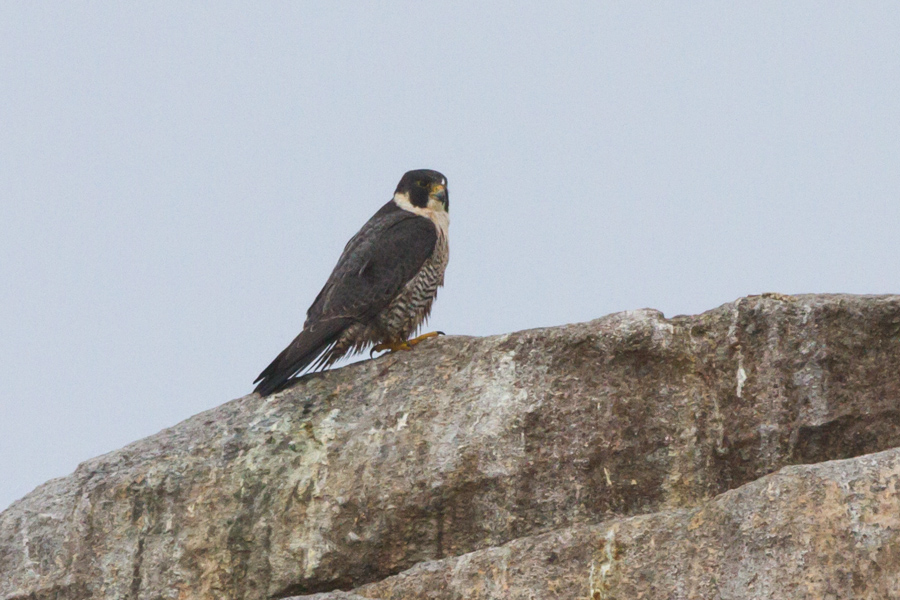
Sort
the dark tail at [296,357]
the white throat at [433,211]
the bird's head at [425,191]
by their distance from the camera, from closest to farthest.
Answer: the dark tail at [296,357] → the white throat at [433,211] → the bird's head at [425,191]

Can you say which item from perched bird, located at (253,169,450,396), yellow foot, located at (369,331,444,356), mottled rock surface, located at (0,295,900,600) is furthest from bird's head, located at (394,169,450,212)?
mottled rock surface, located at (0,295,900,600)

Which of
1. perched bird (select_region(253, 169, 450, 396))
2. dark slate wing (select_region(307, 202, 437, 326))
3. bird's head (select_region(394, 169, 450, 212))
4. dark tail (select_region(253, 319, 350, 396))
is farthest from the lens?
bird's head (select_region(394, 169, 450, 212))

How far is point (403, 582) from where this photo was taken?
5.18 meters

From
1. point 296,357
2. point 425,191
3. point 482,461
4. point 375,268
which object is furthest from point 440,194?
point 482,461

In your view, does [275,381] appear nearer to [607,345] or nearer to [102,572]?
[102,572]

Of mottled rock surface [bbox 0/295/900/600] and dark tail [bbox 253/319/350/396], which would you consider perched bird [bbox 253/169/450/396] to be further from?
mottled rock surface [bbox 0/295/900/600]

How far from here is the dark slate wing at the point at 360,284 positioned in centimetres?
655

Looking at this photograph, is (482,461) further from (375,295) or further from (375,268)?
(375,268)

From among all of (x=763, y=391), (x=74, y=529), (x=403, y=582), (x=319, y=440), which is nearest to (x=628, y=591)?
(x=403, y=582)

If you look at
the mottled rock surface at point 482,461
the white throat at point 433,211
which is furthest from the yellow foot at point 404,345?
the white throat at point 433,211

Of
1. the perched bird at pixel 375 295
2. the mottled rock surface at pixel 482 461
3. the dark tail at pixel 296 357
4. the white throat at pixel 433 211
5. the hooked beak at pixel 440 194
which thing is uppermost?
the hooked beak at pixel 440 194

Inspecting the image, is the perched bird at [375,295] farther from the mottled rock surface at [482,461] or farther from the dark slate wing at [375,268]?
the mottled rock surface at [482,461]

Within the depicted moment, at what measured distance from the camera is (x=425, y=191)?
8016mm

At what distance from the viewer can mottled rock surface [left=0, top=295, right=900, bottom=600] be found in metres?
5.55
